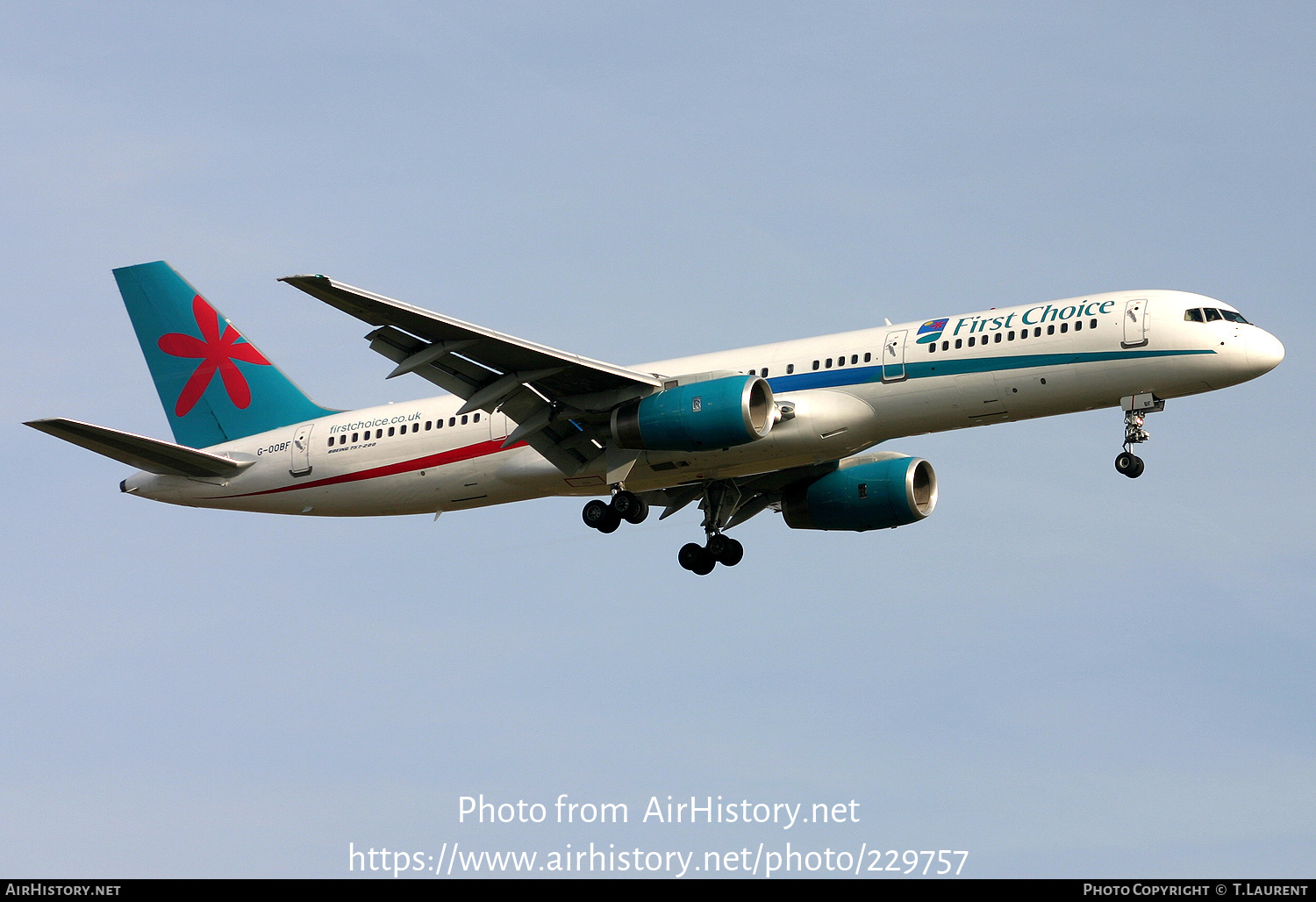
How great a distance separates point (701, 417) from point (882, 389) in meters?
4.08

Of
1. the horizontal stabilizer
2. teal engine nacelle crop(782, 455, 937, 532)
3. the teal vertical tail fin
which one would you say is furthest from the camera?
the teal vertical tail fin

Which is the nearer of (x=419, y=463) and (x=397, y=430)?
(x=419, y=463)

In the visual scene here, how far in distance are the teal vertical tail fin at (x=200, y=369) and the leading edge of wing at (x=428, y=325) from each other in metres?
9.72

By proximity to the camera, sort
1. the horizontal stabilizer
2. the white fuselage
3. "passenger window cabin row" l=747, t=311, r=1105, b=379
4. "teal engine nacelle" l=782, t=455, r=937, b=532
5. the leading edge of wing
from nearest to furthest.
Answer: the leading edge of wing < the white fuselage < "passenger window cabin row" l=747, t=311, r=1105, b=379 < the horizontal stabilizer < "teal engine nacelle" l=782, t=455, r=937, b=532

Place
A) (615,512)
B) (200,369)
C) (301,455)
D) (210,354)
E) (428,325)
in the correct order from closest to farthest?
1. (428,325)
2. (615,512)
3. (301,455)
4. (200,369)
5. (210,354)

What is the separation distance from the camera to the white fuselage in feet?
114

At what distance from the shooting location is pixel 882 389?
118 feet

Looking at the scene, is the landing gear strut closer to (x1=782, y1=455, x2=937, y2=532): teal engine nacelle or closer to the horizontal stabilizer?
(x1=782, y1=455, x2=937, y2=532): teal engine nacelle

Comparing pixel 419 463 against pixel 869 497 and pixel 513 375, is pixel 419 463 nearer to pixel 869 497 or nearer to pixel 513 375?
pixel 513 375

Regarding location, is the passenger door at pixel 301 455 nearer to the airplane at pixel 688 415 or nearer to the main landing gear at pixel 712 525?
the airplane at pixel 688 415

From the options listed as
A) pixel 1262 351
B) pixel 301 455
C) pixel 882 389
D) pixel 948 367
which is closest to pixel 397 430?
pixel 301 455

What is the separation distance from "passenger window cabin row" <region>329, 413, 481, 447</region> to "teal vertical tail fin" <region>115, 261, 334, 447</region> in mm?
1959

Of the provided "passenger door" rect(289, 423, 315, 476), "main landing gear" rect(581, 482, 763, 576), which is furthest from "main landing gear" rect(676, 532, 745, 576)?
"passenger door" rect(289, 423, 315, 476)

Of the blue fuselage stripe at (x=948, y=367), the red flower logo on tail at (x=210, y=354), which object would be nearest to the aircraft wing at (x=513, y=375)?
the blue fuselage stripe at (x=948, y=367)
